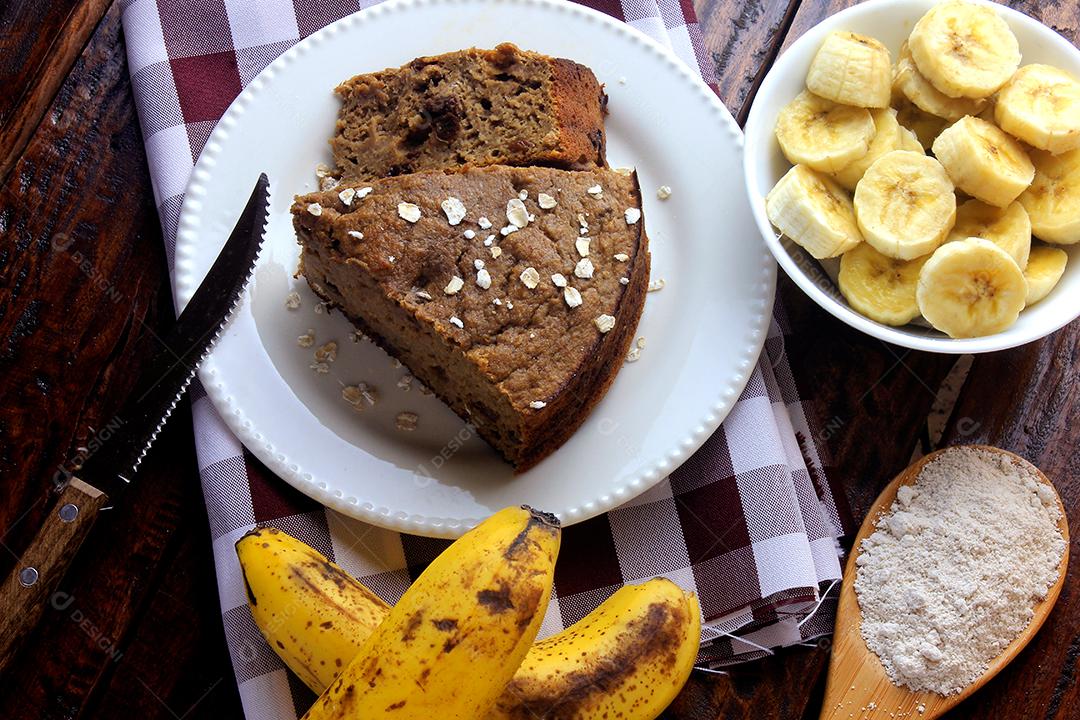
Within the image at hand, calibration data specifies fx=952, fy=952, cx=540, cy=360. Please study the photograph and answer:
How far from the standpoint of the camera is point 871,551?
252 centimetres

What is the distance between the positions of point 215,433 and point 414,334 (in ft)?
1.91

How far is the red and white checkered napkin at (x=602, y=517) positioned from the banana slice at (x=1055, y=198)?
69cm

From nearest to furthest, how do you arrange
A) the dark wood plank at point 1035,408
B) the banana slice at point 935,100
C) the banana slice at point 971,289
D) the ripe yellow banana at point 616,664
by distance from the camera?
the ripe yellow banana at point 616,664, the banana slice at point 971,289, the banana slice at point 935,100, the dark wood plank at point 1035,408

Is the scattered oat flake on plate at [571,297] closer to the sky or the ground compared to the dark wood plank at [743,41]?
closer to the ground

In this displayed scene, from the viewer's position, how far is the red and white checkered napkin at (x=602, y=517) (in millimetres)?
2432

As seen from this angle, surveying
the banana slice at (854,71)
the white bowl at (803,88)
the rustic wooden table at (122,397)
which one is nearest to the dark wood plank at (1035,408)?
the rustic wooden table at (122,397)

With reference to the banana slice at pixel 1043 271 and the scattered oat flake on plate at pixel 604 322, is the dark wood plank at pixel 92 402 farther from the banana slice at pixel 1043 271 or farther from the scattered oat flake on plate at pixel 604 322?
the banana slice at pixel 1043 271

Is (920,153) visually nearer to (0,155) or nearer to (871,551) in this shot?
(871,551)

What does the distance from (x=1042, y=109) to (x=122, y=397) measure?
95.6 inches

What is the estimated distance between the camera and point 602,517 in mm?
2518

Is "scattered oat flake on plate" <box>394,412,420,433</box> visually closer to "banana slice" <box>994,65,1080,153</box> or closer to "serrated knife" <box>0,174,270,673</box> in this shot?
"serrated knife" <box>0,174,270,673</box>

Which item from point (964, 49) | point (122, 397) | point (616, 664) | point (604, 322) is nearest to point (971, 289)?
point (964, 49)

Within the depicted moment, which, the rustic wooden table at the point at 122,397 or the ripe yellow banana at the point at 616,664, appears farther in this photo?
the rustic wooden table at the point at 122,397

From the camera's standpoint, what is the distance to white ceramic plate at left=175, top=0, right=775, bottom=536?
243 centimetres
